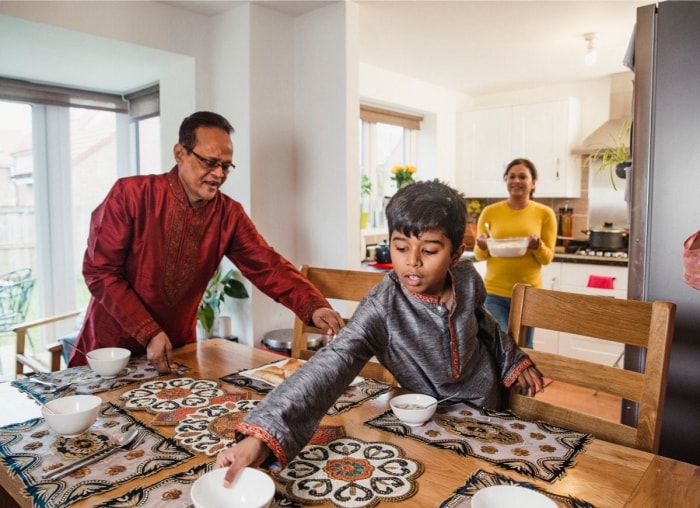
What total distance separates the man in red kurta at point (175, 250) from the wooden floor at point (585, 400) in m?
2.46

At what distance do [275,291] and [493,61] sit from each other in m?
3.07

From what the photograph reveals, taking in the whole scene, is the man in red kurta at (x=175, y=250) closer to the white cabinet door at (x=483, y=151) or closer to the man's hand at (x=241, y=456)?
the man's hand at (x=241, y=456)

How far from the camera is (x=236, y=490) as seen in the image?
0.79 metres

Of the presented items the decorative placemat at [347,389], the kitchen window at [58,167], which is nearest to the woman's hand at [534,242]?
the decorative placemat at [347,389]

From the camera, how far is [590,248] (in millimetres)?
4332

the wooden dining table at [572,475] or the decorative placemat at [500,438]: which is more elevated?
the decorative placemat at [500,438]

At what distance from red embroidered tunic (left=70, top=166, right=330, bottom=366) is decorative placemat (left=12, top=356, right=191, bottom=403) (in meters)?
0.18

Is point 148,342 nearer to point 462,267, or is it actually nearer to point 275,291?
point 275,291

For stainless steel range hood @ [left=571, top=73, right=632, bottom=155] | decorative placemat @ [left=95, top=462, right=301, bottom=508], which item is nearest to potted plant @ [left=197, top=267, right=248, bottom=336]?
decorative placemat @ [left=95, top=462, right=301, bottom=508]

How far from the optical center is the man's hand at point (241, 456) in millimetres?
798

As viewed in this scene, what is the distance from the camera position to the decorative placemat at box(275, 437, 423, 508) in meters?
0.83

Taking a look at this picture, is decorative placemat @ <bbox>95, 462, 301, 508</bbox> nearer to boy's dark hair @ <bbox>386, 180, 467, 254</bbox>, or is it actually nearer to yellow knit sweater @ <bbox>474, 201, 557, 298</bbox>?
boy's dark hair @ <bbox>386, 180, 467, 254</bbox>

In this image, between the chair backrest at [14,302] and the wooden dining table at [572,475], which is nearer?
the wooden dining table at [572,475]

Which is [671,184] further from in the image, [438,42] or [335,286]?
[438,42]
